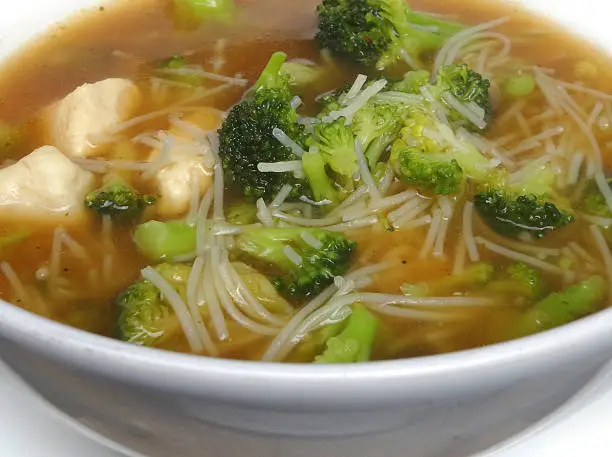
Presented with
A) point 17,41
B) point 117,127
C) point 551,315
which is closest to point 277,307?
point 551,315

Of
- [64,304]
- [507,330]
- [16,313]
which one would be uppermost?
[16,313]

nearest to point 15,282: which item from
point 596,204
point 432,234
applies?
point 432,234

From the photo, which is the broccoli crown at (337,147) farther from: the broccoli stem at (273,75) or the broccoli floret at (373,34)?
the broccoli floret at (373,34)

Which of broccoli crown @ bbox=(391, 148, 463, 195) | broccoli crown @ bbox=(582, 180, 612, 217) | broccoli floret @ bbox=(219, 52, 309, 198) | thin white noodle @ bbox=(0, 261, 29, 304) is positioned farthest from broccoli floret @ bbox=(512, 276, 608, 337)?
thin white noodle @ bbox=(0, 261, 29, 304)

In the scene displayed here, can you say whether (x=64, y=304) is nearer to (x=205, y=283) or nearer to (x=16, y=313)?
(x=205, y=283)

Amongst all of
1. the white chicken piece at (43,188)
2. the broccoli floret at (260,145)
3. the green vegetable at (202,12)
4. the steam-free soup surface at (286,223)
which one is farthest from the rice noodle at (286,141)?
the green vegetable at (202,12)

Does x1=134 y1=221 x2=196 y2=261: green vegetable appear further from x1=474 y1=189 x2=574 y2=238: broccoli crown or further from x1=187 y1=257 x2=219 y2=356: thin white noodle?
x1=474 y1=189 x2=574 y2=238: broccoli crown
